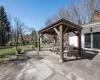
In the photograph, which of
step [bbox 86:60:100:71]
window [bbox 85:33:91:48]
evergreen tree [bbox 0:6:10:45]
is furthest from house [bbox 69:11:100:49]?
evergreen tree [bbox 0:6:10:45]

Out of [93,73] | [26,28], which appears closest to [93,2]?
[93,73]

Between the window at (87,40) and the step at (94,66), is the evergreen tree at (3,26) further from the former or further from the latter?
the step at (94,66)

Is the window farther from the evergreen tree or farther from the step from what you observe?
the evergreen tree

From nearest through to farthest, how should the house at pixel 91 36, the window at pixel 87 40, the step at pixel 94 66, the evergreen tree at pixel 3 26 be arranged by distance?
the step at pixel 94 66, the house at pixel 91 36, the window at pixel 87 40, the evergreen tree at pixel 3 26

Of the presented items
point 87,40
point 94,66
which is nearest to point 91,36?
point 87,40

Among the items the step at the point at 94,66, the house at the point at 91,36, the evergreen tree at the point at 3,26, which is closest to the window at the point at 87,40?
the house at the point at 91,36

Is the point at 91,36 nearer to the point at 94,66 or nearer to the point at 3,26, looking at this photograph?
the point at 94,66

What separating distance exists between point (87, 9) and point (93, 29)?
14.7m

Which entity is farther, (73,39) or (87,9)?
(87,9)

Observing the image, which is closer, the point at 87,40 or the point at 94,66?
the point at 94,66

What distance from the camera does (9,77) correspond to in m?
4.91

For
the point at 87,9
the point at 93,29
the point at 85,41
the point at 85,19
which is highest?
the point at 87,9

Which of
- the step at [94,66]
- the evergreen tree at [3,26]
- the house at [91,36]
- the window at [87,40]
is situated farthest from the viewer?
the evergreen tree at [3,26]

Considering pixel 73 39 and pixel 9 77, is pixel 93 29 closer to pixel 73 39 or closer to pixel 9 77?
pixel 73 39
